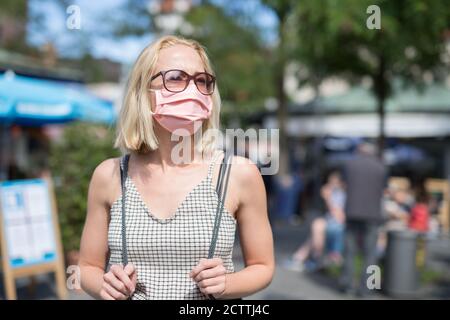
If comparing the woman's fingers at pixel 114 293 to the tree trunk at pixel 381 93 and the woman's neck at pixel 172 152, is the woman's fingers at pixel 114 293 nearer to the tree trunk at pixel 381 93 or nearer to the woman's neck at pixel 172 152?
the woman's neck at pixel 172 152

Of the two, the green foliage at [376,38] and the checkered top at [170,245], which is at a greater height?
the green foliage at [376,38]

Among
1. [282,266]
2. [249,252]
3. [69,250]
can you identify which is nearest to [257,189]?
[249,252]

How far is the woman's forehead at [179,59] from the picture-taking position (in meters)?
1.77

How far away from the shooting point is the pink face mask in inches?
69.2

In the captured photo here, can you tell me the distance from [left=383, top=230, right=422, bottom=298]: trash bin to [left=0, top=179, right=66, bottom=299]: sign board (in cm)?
396

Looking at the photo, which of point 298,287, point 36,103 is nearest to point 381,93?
point 298,287

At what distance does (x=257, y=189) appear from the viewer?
1.75 metres

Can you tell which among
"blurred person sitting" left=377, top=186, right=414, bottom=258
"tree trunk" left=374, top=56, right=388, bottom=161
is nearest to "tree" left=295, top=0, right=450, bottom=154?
"tree trunk" left=374, top=56, right=388, bottom=161

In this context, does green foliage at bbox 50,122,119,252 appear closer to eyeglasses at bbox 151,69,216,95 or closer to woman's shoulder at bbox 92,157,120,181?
woman's shoulder at bbox 92,157,120,181

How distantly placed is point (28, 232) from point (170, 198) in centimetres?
437

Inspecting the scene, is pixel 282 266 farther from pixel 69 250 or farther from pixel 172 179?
pixel 172 179

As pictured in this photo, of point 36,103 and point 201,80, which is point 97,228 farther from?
point 36,103

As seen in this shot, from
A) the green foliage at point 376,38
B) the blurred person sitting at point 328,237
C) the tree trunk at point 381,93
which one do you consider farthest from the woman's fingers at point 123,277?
the tree trunk at point 381,93

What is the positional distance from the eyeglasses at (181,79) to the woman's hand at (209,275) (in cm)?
58
